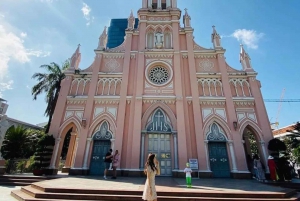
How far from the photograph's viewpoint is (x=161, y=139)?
13.8 meters

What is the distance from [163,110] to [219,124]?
4.69 meters

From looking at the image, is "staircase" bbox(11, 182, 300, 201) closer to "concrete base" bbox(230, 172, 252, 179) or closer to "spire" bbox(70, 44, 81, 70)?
"concrete base" bbox(230, 172, 252, 179)

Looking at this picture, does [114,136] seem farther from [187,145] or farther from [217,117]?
[217,117]

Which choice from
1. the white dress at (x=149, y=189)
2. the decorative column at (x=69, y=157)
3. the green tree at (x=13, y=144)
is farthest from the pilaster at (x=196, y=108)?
→ the green tree at (x=13, y=144)

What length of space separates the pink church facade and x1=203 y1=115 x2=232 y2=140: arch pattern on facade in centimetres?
7

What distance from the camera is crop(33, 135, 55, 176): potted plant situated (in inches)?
465

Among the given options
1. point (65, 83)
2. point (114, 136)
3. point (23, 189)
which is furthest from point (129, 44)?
point (23, 189)

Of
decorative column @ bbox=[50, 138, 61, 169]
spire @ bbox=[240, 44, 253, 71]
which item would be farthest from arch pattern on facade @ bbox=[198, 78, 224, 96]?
decorative column @ bbox=[50, 138, 61, 169]

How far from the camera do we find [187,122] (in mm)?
13812

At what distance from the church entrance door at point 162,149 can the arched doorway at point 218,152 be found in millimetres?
3176

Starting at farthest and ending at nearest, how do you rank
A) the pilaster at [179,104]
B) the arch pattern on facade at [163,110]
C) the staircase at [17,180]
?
the arch pattern on facade at [163,110] < the pilaster at [179,104] < the staircase at [17,180]

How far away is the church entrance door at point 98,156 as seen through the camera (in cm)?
1309

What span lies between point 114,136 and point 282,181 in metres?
11.8

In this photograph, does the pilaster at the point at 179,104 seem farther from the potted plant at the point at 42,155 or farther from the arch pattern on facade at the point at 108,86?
the potted plant at the point at 42,155
